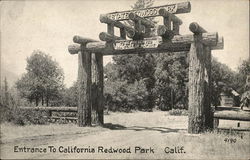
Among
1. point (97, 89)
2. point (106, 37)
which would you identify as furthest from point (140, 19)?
point (97, 89)

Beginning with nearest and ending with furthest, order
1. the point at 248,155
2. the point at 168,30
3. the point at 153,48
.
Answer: the point at 248,155, the point at 168,30, the point at 153,48

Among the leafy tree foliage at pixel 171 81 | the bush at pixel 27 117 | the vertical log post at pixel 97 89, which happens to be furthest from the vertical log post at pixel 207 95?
the leafy tree foliage at pixel 171 81

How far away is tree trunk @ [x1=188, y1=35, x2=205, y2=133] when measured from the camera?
11.5 m

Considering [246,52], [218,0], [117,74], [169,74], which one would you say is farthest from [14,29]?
[169,74]

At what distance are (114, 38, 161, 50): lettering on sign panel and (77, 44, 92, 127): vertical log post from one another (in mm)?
1636

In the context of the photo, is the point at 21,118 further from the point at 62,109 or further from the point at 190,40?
the point at 190,40

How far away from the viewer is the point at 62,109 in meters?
15.4

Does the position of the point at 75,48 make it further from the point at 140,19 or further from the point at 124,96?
the point at 124,96

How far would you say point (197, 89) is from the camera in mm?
11508

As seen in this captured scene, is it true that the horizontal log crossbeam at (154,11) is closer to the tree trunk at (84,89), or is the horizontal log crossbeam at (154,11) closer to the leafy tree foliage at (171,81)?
the tree trunk at (84,89)

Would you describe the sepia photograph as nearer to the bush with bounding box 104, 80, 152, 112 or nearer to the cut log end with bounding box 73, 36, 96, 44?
the cut log end with bounding box 73, 36, 96, 44

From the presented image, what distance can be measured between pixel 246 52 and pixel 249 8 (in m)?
1.35

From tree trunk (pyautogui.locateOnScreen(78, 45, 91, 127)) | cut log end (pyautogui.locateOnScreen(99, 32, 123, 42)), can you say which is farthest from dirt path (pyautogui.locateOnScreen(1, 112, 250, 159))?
cut log end (pyautogui.locateOnScreen(99, 32, 123, 42))

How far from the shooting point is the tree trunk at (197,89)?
11453mm
